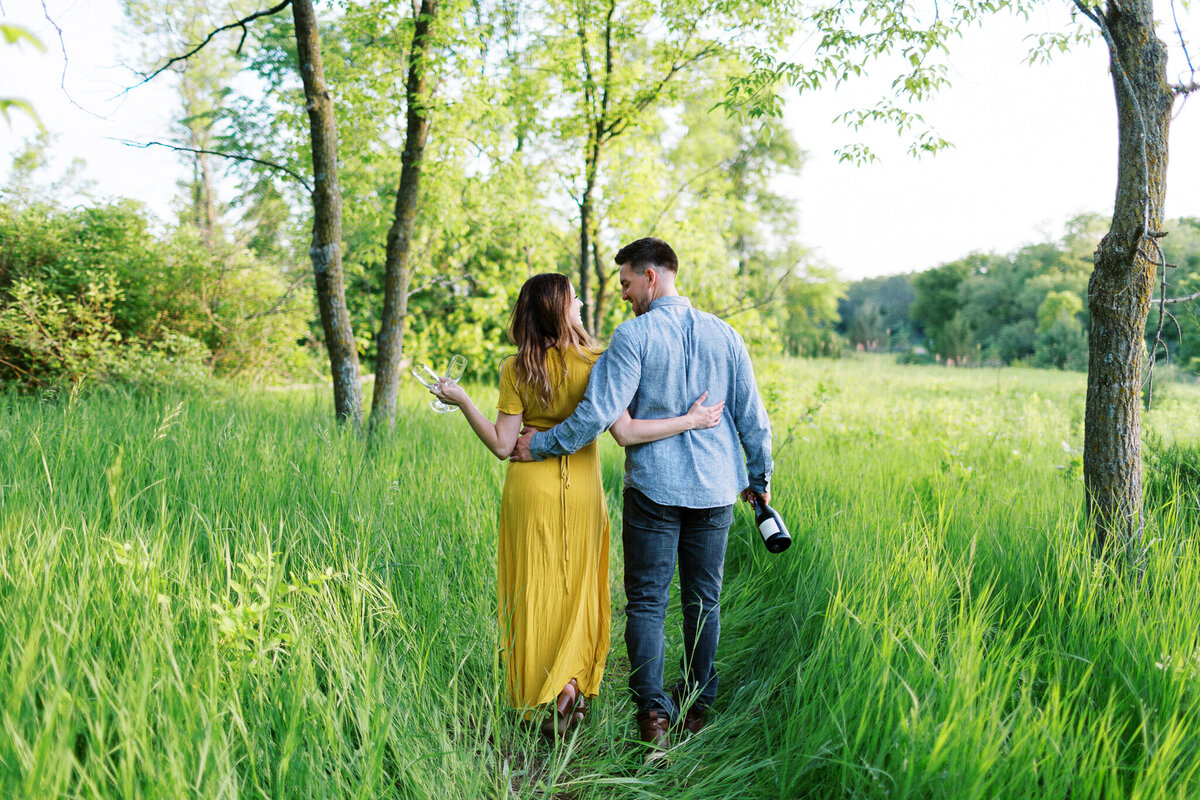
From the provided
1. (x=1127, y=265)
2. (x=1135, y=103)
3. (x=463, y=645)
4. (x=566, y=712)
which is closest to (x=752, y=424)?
(x=566, y=712)

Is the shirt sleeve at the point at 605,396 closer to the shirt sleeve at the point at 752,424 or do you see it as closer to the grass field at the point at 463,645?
the shirt sleeve at the point at 752,424

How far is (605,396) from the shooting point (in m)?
2.57

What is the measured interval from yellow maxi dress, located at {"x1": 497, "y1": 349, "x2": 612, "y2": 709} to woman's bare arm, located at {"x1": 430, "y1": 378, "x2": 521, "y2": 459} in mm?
50

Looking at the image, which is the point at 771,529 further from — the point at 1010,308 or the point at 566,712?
the point at 1010,308

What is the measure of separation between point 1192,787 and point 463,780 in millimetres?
2036

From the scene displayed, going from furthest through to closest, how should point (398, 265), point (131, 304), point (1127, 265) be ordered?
1. point (131, 304)
2. point (398, 265)
3. point (1127, 265)

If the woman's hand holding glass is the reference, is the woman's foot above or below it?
below

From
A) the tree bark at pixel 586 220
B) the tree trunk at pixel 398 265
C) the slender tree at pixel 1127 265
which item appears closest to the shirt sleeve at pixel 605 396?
the slender tree at pixel 1127 265

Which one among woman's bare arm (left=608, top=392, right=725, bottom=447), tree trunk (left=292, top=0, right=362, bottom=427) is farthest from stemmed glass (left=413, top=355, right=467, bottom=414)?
tree trunk (left=292, top=0, right=362, bottom=427)

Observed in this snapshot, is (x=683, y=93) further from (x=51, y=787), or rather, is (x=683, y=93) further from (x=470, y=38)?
(x=51, y=787)

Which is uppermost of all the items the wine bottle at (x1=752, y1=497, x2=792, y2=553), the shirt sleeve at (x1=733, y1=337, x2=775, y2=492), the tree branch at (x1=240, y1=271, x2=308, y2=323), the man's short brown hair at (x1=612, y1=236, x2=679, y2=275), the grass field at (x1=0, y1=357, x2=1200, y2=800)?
the tree branch at (x1=240, y1=271, x2=308, y2=323)

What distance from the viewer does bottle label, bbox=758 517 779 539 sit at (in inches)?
108

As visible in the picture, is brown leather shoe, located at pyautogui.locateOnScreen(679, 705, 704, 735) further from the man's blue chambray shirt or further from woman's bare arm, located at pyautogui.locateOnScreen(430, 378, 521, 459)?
woman's bare arm, located at pyautogui.locateOnScreen(430, 378, 521, 459)

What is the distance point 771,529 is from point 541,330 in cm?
127
